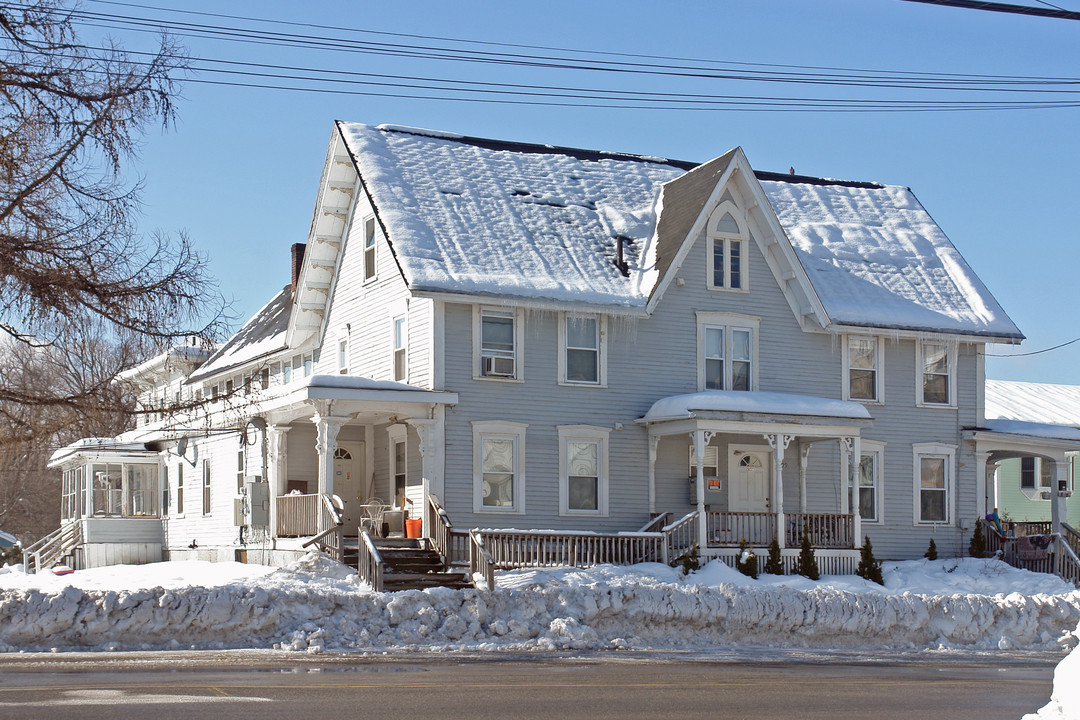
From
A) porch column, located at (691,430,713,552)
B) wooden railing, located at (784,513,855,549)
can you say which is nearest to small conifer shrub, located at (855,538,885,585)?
wooden railing, located at (784,513,855,549)

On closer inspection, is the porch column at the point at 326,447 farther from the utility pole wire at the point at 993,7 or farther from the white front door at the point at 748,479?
the utility pole wire at the point at 993,7

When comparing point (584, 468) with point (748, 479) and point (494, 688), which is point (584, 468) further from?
point (494, 688)

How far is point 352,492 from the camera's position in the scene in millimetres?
30281

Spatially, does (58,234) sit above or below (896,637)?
above

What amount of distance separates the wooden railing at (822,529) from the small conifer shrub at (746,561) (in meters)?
1.35

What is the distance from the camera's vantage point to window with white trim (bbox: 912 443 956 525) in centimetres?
3141

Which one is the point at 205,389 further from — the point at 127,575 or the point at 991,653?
the point at 991,653

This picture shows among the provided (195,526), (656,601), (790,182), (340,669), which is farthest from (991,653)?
(195,526)

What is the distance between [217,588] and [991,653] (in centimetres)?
1374

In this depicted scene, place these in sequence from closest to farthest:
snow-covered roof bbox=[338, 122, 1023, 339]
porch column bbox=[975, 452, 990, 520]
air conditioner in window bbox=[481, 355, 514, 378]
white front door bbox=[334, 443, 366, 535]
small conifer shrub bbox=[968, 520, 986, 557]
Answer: air conditioner in window bbox=[481, 355, 514, 378], snow-covered roof bbox=[338, 122, 1023, 339], white front door bbox=[334, 443, 366, 535], small conifer shrub bbox=[968, 520, 986, 557], porch column bbox=[975, 452, 990, 520]

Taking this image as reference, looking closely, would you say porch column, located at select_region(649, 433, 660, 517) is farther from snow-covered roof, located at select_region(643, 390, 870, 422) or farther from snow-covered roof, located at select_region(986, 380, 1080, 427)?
snow-covered roof, located at select_region(986, 380, 1080, 427)

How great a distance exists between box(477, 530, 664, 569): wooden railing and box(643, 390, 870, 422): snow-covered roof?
281 cm

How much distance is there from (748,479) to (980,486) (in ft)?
21.3

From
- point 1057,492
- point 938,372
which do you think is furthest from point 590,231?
point 1057,492
